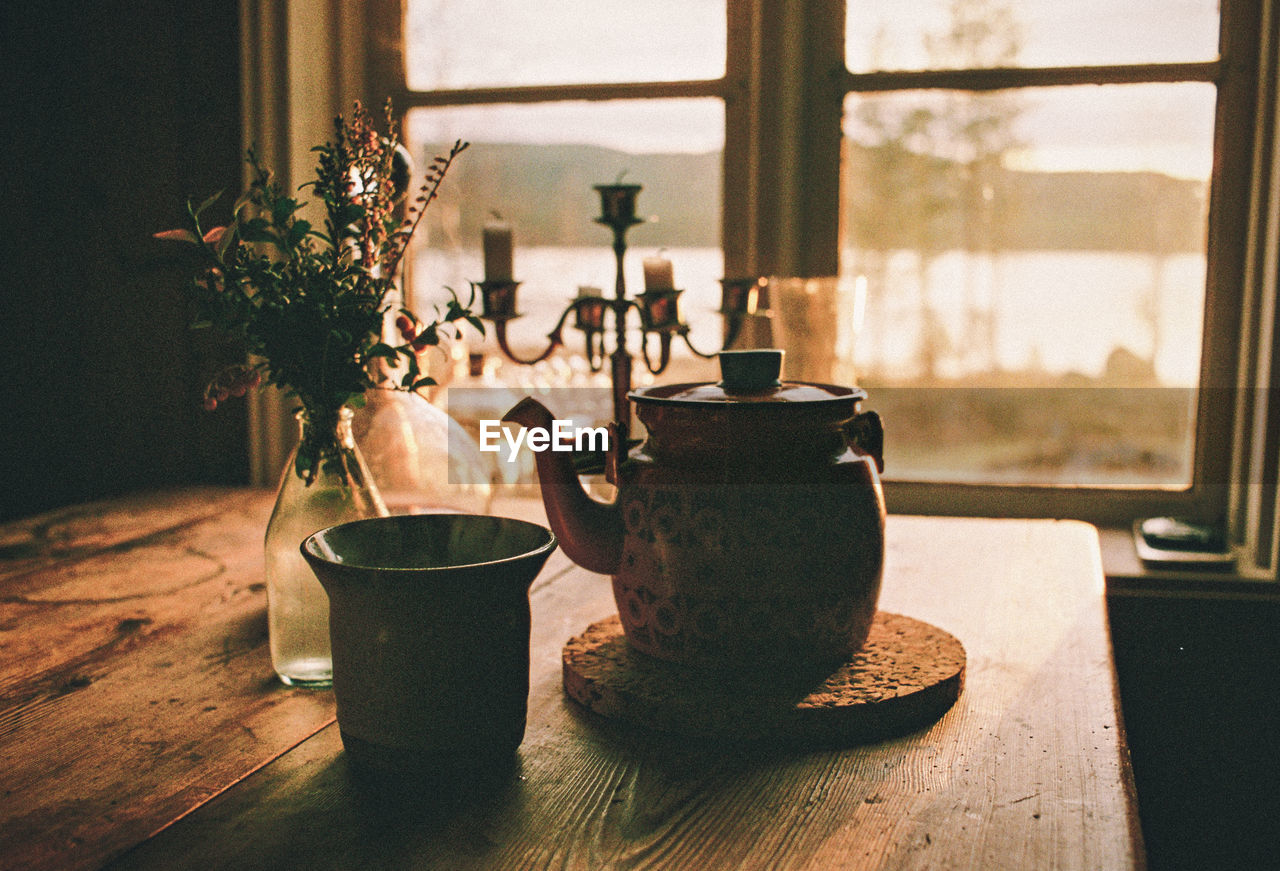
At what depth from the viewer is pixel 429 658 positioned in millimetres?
611

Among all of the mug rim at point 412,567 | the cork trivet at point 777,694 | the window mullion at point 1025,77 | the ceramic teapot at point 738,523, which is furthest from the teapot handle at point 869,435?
the window mullion at point 1025,77

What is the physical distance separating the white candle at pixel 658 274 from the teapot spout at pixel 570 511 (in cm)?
49

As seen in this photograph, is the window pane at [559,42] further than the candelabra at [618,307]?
Yes

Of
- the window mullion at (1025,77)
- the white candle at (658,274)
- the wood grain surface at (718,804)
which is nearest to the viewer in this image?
the wood grain surface at (718,804)

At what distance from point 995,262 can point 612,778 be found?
A: 144 cm

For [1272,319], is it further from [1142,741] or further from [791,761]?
[791,761]

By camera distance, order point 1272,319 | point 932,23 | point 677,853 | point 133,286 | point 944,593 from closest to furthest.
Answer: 1. point 677,853
2. point 944,593
3. point 1272,319
4. point 932,23
5. point 133,286

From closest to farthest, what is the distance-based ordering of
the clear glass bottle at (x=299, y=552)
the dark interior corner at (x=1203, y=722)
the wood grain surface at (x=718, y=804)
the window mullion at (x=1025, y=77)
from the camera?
the wood grain surface at (x=718, y=804)
the clear glass bottle at (x=299, y=552)
the dark interior corner at (x=1203, y=722)
the window mullion at (x=1025, y=77)

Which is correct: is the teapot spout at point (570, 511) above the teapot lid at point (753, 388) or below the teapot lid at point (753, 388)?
below

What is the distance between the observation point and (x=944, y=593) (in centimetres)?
110

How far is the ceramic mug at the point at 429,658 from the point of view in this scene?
0.60m

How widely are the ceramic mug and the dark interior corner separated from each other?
1.23m

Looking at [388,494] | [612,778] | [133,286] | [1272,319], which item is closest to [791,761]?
[612,778]

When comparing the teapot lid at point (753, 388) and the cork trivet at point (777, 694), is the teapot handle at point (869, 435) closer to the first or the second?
the teapot lid at point (753, 388)
